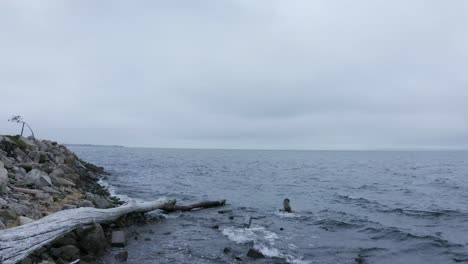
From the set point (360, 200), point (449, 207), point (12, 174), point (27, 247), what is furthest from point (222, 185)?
point (27, 247)

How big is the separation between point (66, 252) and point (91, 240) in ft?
4.21

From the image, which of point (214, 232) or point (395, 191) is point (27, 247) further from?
point (395, 191)

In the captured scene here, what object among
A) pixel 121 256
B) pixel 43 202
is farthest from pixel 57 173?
pixel 121 256

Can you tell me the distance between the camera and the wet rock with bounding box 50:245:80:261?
10.8 metres

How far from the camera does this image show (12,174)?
58.4 ft

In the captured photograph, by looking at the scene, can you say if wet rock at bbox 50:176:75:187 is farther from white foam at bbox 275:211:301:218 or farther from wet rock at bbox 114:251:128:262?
white foam at bbox 275:211:301:218

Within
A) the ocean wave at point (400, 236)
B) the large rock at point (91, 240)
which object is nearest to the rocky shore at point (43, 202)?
the large rock at point (91, 240)

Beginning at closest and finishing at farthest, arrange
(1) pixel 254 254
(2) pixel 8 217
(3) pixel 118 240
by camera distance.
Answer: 1. (2) pixel 8 217
2. (1) pixel 254 254
3. (3) pixel 118 240

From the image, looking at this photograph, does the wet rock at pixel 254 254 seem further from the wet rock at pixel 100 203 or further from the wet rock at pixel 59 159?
the wet rock at pixel 59 159

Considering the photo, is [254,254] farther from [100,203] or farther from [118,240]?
[100,203]

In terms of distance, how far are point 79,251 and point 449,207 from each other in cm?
2252

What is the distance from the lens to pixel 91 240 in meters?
12.2

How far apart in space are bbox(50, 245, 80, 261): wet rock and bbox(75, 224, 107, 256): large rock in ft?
2.80

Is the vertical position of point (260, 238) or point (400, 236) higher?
point (400, 236)
